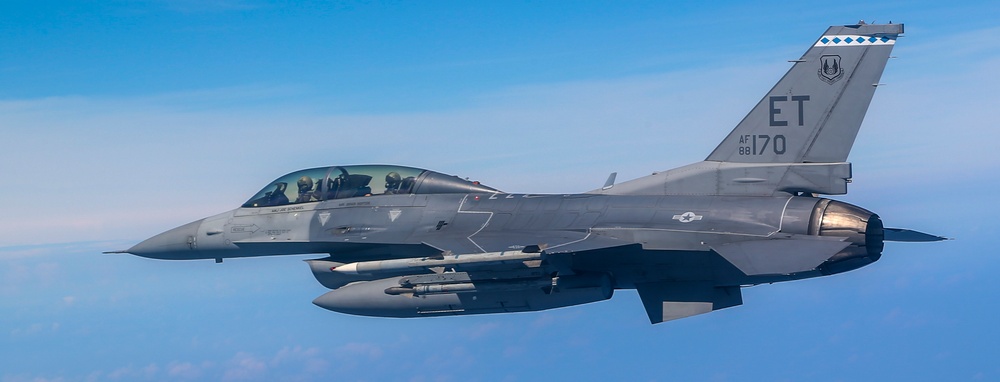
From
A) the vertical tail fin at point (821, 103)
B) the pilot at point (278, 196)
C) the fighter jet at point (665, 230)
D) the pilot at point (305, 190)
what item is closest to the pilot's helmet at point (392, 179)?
the fighter jet at point (665, 230)

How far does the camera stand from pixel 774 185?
60.2 feet

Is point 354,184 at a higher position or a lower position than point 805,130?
lower

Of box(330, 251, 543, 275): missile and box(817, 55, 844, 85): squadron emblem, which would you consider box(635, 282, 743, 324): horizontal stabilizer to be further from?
box(817, 55, 844, 85): squadron emblem

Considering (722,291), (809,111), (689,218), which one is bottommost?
(722,291)

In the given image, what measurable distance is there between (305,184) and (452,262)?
5050mm

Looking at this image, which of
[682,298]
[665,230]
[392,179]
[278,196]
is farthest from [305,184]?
[682,298]

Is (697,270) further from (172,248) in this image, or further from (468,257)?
(172,248)

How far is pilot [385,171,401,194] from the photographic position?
68.2ft

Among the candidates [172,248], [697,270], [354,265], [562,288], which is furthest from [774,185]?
[172,248]

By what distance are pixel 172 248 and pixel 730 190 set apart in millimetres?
10503

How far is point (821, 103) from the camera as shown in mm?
18625

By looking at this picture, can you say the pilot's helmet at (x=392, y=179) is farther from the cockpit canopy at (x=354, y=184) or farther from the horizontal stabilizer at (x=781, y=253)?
the horizontal stabilizer at (x=781, y=253)

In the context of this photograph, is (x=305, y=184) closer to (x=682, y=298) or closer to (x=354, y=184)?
(x=354, y=184)

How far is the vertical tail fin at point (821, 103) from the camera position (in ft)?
60.5
